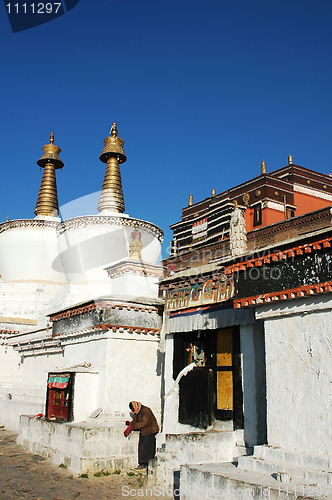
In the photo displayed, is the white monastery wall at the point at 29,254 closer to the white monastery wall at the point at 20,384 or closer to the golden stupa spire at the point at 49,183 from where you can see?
the golden stupa spire at the point at 49,183

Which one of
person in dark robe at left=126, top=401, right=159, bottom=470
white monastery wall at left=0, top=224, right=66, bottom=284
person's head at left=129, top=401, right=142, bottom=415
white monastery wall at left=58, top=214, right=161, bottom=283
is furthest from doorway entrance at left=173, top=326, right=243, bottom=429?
white monastery wall at left=0, top=224, right=66, bottom=284

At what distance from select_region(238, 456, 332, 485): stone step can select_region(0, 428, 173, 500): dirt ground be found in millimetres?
2153

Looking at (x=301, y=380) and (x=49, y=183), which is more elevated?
(x=49, y=183)

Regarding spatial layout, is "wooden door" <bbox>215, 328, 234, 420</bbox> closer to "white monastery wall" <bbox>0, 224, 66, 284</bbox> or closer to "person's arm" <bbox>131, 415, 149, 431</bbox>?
"person's arm" <bbox>131, 415, 149, 431</bbox>

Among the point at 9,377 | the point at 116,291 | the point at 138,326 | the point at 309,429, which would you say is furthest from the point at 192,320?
the point at 9,377

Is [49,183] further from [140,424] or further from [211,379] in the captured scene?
[211,379]

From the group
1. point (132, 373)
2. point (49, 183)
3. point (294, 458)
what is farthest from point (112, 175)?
point (294, 458)

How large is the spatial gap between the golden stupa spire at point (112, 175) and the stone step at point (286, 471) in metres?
18.1

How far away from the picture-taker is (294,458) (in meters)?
6.19

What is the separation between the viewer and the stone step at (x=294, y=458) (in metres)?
5.85

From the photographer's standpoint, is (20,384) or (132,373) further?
(20,384)

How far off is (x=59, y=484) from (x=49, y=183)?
21.4m

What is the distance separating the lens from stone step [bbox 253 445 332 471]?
A: 5852mm

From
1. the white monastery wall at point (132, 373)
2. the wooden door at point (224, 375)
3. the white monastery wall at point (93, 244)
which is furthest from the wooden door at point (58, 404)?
the white monastery wall at point (93, 244)
